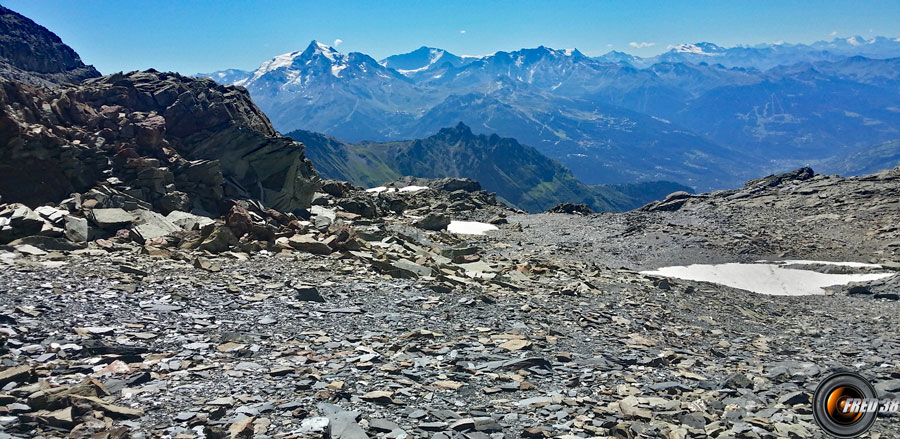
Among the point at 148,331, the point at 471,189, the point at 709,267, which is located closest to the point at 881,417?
the point at 148,331

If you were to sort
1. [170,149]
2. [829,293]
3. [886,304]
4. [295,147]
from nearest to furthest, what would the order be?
1. [886,304]
2. [829,293]
3. [170,149]
4. [295,147]

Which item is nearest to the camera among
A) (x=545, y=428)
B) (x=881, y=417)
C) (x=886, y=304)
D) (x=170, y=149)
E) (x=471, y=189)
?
(x=545, y=428)

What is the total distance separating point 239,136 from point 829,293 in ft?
154

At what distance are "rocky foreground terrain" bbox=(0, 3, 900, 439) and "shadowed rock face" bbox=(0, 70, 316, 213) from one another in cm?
15

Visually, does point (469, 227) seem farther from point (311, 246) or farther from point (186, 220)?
point (311, 246)

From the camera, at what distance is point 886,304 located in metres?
30.8

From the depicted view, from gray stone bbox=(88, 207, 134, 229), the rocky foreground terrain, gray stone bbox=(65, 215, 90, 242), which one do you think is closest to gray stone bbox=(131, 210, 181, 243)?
the rocky foreground terrain

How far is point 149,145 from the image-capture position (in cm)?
3900

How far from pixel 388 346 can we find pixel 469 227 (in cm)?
4476

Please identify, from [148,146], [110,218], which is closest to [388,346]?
[110,218]

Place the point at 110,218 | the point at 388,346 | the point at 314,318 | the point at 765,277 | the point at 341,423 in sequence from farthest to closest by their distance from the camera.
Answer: the point at 765,277, the point at 110,218, the point at 314,318, the point at 388,346, the point at 341,423

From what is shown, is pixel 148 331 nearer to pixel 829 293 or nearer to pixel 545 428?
pixel 545 428

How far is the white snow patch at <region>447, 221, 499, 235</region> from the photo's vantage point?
57.3m

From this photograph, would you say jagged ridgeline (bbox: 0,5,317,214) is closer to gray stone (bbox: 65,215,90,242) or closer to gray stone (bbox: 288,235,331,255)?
gray stone (bbox: 65,215,90,242)
